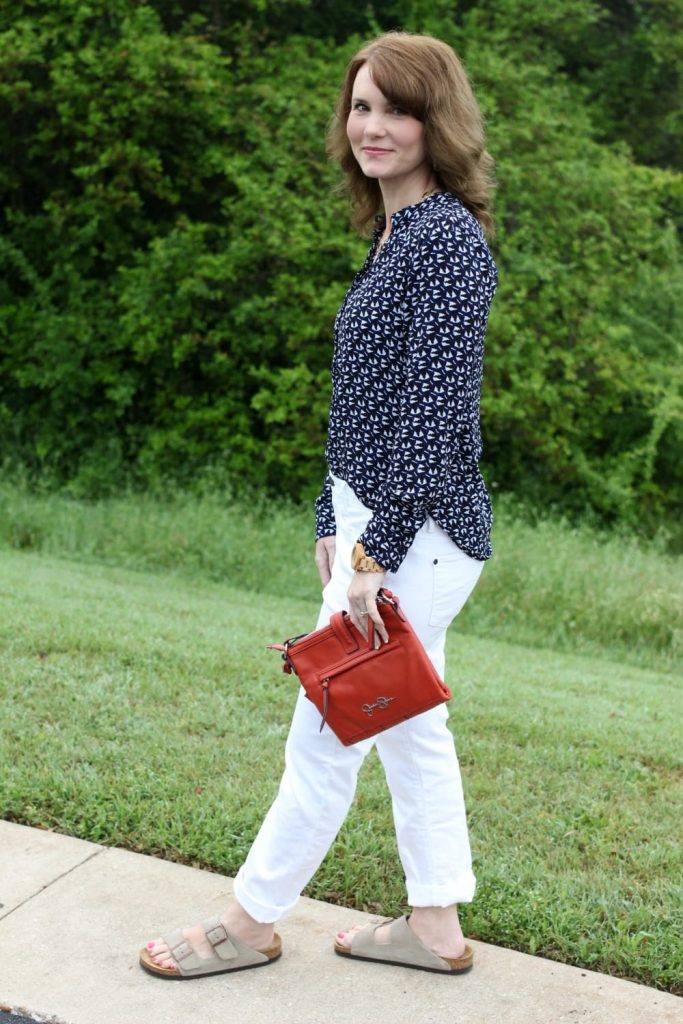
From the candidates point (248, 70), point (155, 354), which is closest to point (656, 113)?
point (248, 70)

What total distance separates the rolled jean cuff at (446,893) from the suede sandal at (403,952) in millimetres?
96

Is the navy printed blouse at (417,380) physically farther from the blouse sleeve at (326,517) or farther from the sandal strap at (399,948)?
the sandal strap at (399,948)

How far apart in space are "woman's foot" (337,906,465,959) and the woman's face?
70.5 inches

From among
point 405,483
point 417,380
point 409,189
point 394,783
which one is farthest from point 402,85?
point 394,783

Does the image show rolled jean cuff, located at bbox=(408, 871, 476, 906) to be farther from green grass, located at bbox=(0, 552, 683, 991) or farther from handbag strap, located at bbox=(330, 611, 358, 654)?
handbag strap, located at bbox=(330, 611, 358, 654)

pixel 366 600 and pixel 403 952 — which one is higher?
pixel 366 600

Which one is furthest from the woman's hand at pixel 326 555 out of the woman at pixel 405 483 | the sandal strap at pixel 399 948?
the sandal strap at pixel 399 948

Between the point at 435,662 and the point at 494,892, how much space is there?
2.82ft

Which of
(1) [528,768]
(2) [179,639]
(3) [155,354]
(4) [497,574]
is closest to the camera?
(1) [528,768]

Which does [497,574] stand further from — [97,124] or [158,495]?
[97,124]

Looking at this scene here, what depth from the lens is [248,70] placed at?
1265 centimetres

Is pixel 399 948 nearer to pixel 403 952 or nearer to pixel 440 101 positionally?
pixel 403 952

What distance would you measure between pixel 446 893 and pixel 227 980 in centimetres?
57

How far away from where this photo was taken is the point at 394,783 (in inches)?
118
